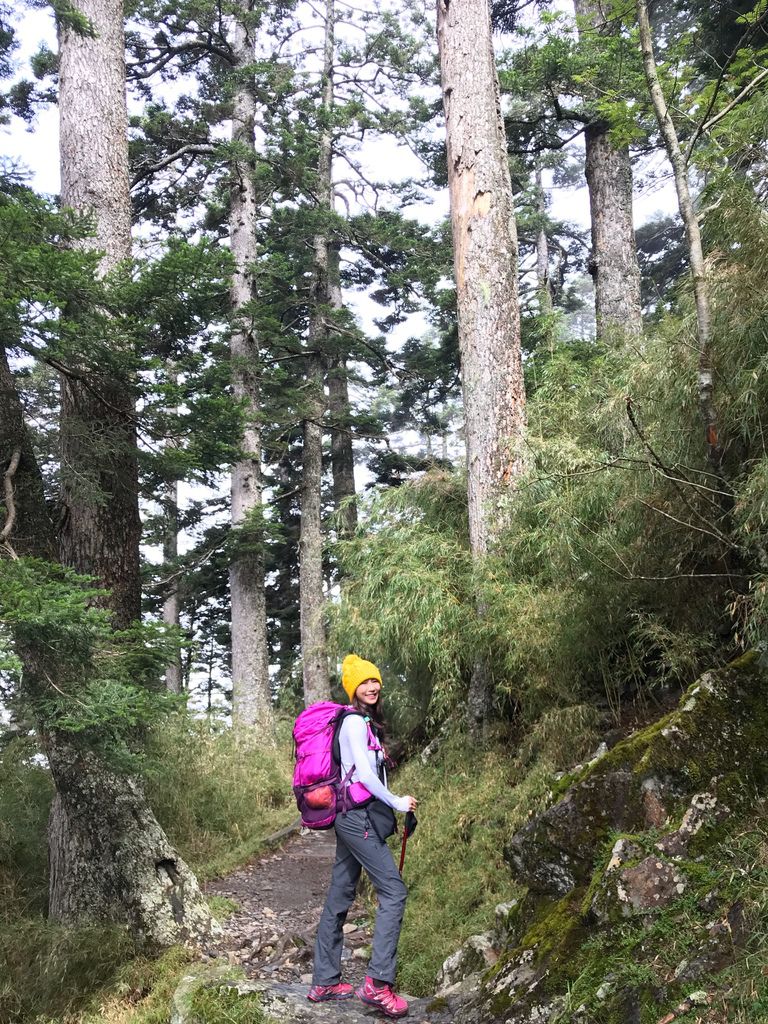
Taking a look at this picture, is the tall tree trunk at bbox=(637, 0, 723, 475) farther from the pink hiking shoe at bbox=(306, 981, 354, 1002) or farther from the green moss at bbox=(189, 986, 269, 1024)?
the green moss at bbox=(189, 986, 269, 1024)

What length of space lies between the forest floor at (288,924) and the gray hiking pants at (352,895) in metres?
0.23

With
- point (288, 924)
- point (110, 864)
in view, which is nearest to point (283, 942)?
point (288, 924)

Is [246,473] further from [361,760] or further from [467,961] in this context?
[467,961]

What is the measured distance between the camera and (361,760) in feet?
13.1

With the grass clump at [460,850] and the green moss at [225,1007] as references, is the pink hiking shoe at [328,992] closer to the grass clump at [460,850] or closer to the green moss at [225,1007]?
the green moss at [225,1007]

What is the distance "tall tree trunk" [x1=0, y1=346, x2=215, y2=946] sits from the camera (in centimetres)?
534

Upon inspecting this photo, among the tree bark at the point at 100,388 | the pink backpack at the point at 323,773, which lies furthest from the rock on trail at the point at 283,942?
the tree bark at the point at 100,388

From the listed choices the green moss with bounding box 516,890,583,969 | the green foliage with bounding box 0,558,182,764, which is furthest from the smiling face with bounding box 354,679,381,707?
the green foliage with bounding box 0,558,182,764

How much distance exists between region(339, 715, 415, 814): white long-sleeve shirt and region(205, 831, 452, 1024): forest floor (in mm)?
1070

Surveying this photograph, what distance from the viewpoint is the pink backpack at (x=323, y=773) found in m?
4.05

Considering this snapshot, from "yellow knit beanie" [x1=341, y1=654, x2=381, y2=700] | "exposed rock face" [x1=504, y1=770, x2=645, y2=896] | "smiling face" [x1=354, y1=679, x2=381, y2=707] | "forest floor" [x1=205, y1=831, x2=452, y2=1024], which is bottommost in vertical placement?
"forest floor" [x1=205, y1=831, x2=452, y2=1024]

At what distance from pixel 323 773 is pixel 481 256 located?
5260 mm

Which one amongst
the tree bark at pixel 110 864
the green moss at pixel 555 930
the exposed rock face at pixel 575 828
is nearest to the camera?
the green moss at pixel 555 930

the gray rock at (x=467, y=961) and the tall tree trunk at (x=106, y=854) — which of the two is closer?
the gray rock at (x=467, y=961)
